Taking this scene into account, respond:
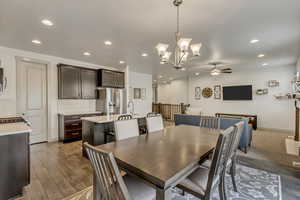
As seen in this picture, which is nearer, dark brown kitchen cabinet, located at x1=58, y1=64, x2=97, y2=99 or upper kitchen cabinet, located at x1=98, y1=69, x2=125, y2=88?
dark brown kitchen cabinet, located at x1=58, y1=64, x2=97, y2=99

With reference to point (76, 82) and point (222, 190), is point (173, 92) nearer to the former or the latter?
point (76, 82)

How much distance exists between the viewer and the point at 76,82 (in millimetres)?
4785

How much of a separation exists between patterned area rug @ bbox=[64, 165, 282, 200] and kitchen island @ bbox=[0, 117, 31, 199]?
0.68 m

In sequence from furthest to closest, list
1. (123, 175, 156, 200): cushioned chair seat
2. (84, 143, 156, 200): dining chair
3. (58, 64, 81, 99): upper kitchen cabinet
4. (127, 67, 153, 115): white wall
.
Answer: (127, 67, 153, 115): white wall, (58, 64, 81, 99): upper kitchen cabinet, (123, 175, 156, 200): cushioned chair seat, (84, 143, 156, 200): dining chair

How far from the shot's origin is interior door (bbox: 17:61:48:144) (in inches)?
Answer: 159

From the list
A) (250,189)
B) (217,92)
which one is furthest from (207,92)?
(250,189)

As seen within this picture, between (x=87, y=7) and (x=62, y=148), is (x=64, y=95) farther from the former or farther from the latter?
(x=87, y=7)

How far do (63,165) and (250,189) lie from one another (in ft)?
10.7

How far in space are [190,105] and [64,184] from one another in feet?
24.7

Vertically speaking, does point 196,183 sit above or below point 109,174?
below

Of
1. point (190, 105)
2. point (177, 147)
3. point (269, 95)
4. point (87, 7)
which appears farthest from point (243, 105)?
point (87, 7)

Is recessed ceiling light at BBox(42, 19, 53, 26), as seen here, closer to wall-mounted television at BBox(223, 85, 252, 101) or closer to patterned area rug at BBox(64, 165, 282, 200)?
patterned area rug at BBox(64, 165, 282, 200)

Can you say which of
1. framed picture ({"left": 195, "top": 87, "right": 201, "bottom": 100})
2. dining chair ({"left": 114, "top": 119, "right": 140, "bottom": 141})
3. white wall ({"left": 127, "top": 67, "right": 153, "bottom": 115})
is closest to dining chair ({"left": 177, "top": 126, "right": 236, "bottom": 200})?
dining chair ({"left": 114, "top": 119, "right": 140, "bottom": 141})

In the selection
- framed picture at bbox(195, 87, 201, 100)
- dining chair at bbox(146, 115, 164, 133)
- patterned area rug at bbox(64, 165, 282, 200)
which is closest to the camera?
patterned area rug at bbox(64, 165, 282, 200)
